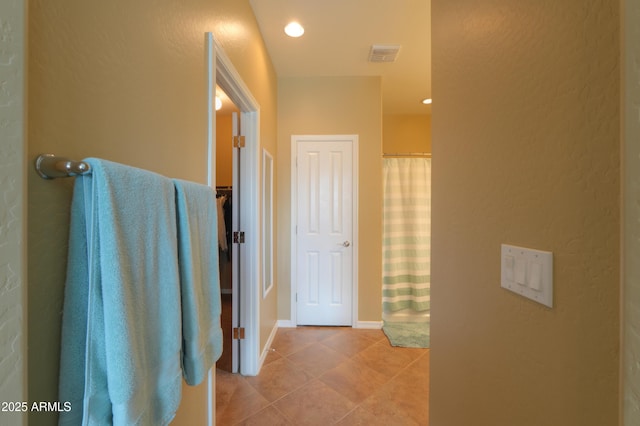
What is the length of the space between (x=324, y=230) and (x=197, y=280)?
2.00 metres

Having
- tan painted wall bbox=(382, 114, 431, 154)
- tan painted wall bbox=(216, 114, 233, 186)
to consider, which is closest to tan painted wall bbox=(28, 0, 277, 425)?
tan painted wall bbox=(216, 114, 233, 186)

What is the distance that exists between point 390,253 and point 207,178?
233 cm

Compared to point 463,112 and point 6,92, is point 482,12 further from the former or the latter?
point 6,92

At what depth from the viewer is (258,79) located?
2.02m

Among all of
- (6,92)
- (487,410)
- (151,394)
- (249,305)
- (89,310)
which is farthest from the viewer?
(249,305)

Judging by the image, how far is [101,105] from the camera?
62cm

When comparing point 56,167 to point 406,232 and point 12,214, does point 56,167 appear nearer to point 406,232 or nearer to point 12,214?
point 12,214

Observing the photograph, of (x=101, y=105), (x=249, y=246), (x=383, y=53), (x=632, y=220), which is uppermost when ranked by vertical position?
(x=383, y=53)

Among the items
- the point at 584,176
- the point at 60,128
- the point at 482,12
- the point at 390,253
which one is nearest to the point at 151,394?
the point at 60,128

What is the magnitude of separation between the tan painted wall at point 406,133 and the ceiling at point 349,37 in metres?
0.72

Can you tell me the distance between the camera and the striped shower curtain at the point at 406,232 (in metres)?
2.92

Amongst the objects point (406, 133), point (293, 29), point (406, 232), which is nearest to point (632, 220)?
point (293, 29)

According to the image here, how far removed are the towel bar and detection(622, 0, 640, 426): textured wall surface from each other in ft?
2.76

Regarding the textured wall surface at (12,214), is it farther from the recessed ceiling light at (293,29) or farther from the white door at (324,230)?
Result: the white door at (324,230)
